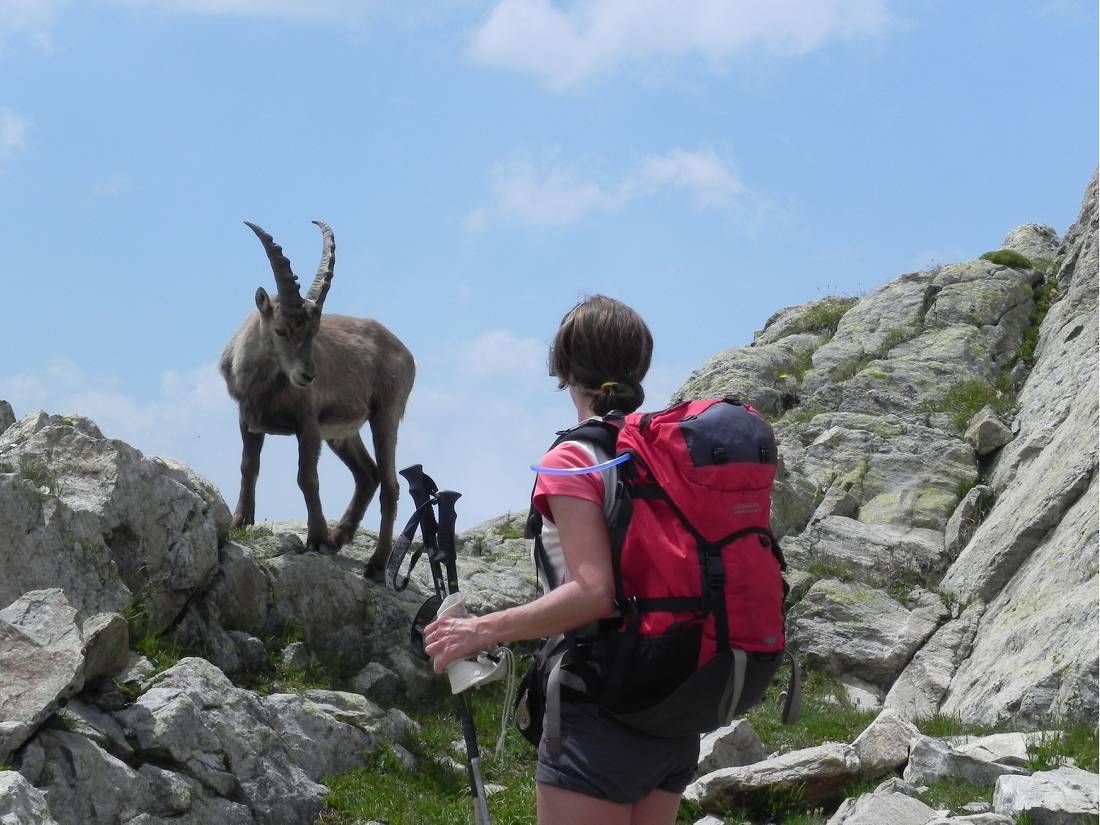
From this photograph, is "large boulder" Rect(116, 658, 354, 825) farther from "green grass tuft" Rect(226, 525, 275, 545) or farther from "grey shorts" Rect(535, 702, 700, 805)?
"grey shorts" Rect(535, 702, 700, 805)

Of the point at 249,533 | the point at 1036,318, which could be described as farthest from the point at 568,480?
the point at 1036,318

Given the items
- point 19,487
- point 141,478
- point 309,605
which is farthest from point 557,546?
point 309,605

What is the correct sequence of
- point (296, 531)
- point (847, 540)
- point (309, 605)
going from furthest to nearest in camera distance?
point (847, 540)
point (296, 531)
point (309, 605)

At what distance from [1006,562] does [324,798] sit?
32.1 ft

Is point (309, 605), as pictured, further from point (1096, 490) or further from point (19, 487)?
point (1096, 490)

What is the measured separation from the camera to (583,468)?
3461mm

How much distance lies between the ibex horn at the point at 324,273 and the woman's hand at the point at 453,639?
9.20 m

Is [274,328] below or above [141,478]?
above

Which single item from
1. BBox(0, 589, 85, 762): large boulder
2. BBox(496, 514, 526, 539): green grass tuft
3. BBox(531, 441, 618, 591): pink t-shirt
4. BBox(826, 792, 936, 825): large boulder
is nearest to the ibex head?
BBox(0, 589, 85, 762): large boulder

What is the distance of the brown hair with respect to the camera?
3.82 m

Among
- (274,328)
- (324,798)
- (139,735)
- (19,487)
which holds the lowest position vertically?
(324,798)

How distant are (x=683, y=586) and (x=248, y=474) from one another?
34.0 ft

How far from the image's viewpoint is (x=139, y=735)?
820 centimetres

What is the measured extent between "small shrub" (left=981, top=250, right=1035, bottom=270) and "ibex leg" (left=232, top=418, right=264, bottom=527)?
20068 mm
